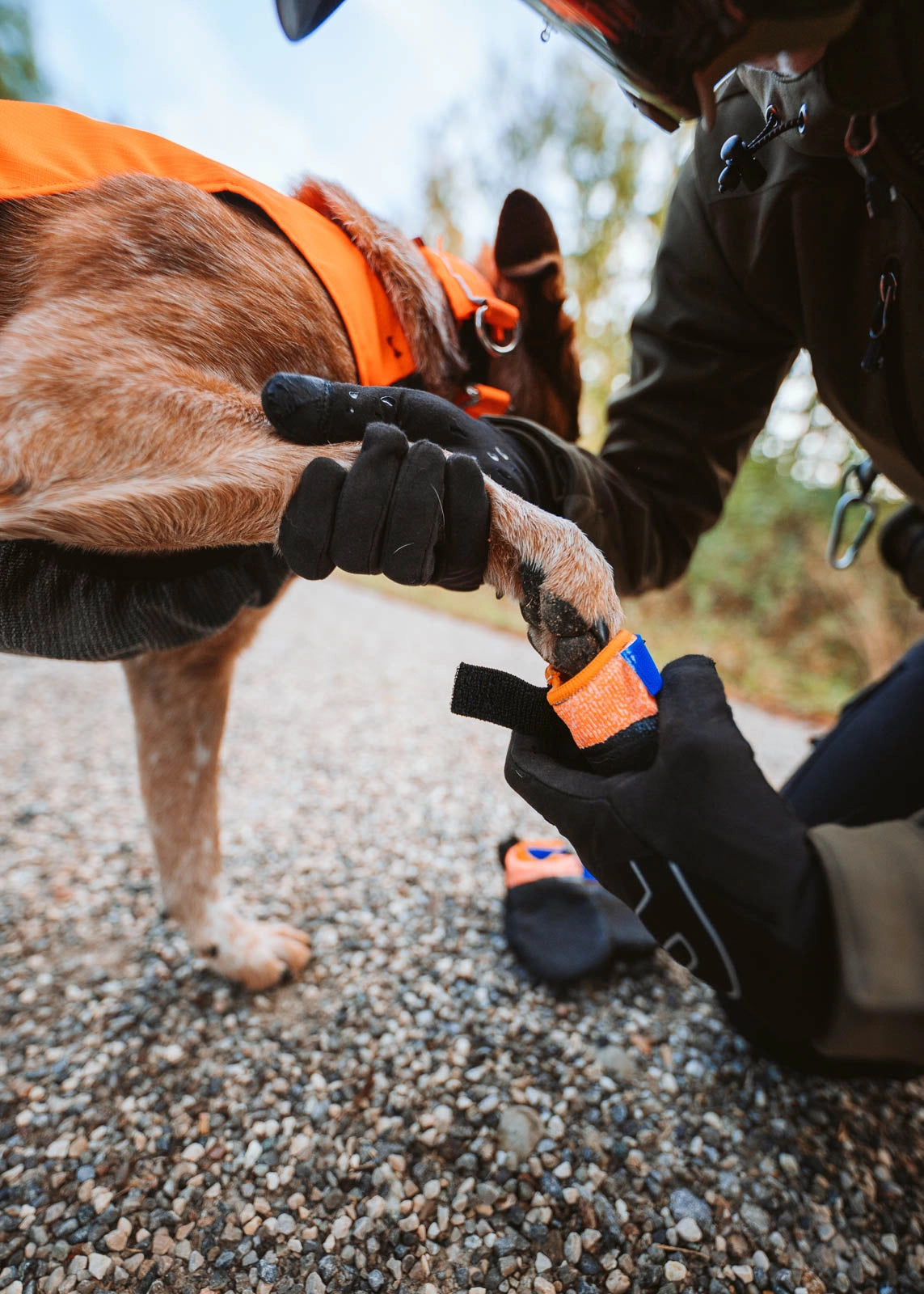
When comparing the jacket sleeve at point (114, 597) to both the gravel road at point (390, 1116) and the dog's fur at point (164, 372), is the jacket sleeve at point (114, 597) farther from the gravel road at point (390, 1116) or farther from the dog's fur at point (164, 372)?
the gravel road at point (390, 1116)

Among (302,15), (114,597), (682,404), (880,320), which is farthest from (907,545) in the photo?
(114,597)

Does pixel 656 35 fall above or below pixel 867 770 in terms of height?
above

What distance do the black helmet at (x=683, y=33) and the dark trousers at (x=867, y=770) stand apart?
174 cm

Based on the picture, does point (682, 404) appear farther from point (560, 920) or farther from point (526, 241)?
point (560, 920)

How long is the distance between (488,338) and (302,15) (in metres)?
0.74

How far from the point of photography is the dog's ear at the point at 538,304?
1.84m

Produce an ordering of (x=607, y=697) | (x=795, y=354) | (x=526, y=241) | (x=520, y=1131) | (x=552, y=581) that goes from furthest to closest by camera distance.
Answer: (x=795, y=354)
(x=526, y=241)
(x=520, y=1131)
(x=552, y=581)
(x=607, y=697)

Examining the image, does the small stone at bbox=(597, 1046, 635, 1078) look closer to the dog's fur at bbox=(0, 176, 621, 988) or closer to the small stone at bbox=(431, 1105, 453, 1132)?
the small stone at bbox=(431, 1105, 453, 1132)

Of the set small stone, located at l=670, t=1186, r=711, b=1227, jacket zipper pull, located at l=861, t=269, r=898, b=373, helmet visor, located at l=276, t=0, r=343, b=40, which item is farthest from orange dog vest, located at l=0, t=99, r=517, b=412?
small stone, located at l=670, t=1186, r=711, b=1227

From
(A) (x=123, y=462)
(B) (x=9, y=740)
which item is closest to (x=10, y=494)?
(A) (x=123, y=462)

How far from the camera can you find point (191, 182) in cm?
133

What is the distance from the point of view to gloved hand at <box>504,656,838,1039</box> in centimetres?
88

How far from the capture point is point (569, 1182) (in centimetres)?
140

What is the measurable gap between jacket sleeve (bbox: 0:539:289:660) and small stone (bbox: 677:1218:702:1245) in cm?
167
